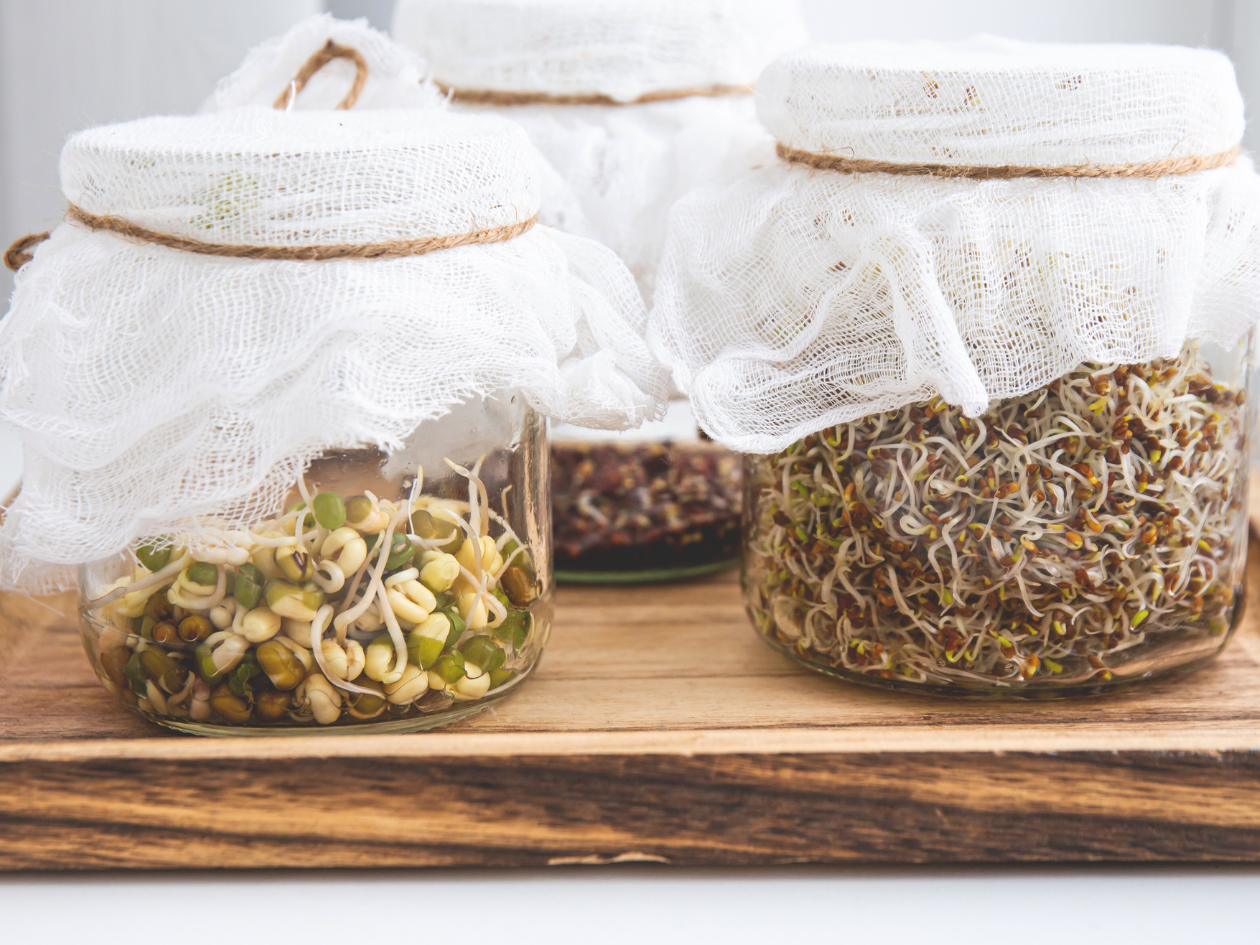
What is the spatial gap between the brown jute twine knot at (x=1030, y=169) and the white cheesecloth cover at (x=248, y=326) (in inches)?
6.4

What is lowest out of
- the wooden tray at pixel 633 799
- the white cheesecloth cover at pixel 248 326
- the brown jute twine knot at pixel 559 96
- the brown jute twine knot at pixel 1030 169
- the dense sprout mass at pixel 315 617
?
the wooden tray at pixel 633 799

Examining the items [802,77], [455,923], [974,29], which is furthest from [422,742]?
[974,29]

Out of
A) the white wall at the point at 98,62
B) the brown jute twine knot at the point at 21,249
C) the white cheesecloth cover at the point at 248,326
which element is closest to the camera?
the white cheesecloth cover at the point at 248,326

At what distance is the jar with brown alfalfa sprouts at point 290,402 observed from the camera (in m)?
0.57

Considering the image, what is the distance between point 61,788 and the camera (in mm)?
586

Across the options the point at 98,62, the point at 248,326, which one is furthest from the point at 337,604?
the point at 98,62

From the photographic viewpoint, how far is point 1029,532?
63 cm

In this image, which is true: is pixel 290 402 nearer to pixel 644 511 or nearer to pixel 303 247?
pixel 303 247

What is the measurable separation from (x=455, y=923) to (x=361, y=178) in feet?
1.11

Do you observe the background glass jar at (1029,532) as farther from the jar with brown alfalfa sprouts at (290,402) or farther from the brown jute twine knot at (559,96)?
the brown jute twine knot at (559,96)

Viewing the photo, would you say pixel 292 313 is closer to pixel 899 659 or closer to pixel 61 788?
pixel 61 788

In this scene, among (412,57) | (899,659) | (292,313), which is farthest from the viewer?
(412,57)

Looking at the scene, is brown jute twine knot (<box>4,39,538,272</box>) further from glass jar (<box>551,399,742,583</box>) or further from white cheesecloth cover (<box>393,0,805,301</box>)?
glass jar (<box>551,399,742,583</box>)

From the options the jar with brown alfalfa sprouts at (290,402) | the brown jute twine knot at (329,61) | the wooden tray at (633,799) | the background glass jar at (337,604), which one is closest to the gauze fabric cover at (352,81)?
the brown jute twine knot at (329,61)
